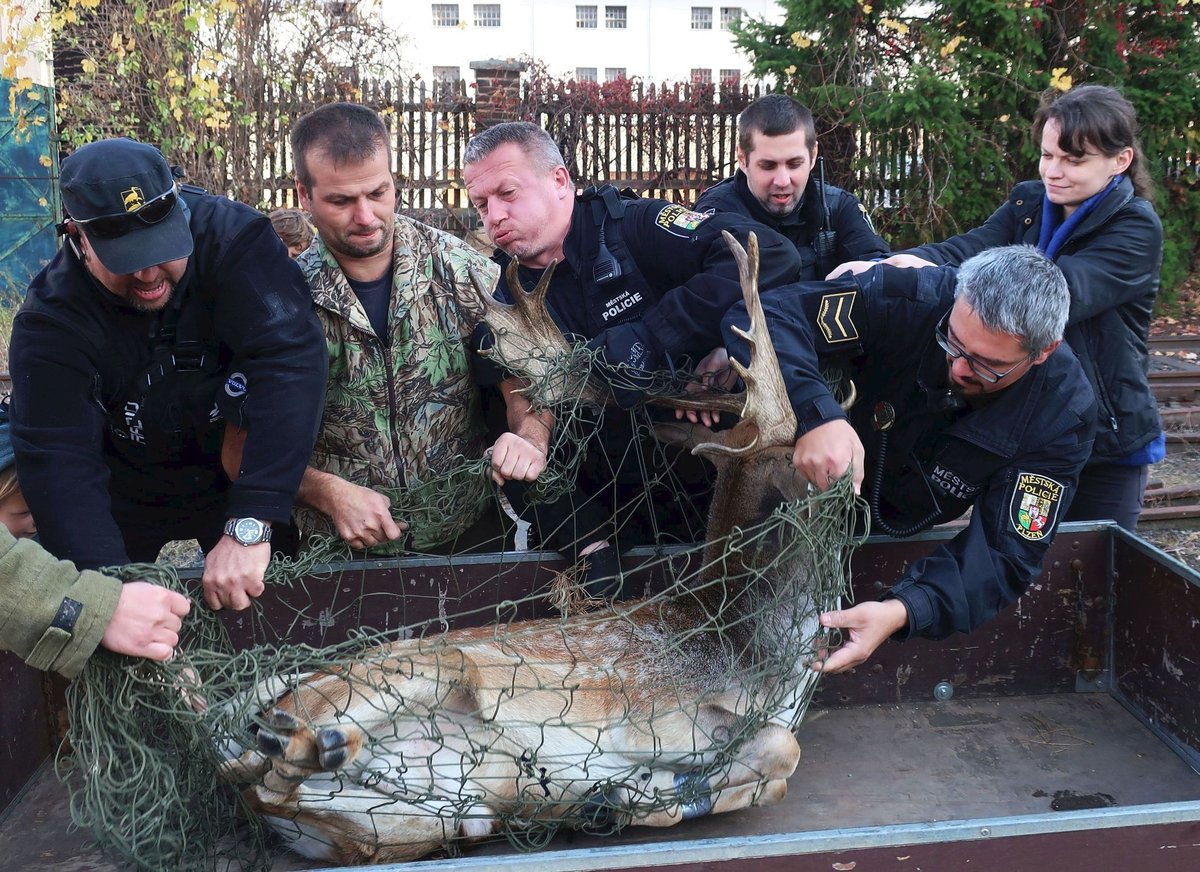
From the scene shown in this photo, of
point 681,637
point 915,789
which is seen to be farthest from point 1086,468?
point 681,637

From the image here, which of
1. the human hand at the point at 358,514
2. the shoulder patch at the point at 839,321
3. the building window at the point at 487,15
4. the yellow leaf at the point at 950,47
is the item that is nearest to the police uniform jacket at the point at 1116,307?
the shoulder patch at the point at 839,321

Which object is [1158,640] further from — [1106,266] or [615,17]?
[615,17]

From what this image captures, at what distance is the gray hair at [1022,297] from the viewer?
8.89 feet

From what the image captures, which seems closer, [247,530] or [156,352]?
[247,530]

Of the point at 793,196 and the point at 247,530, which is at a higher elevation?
the point at 793,196

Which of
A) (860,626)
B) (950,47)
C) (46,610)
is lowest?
(860,626)

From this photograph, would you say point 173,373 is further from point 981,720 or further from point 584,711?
point 981,720

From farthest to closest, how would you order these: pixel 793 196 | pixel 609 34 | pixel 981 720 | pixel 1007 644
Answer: pixel 609 34 < pixel 793 196 < pixel 1007 644 < pixel 981 720

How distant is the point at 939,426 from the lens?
312 centimetres

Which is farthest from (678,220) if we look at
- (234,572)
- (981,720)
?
(981,720)

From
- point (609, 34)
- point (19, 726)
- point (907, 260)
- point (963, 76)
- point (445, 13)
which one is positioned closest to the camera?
point (19, 726)

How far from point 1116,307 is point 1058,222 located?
1.26ft

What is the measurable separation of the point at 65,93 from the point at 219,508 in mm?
9067

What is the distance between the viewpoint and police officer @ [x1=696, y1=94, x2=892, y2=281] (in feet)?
12.9
